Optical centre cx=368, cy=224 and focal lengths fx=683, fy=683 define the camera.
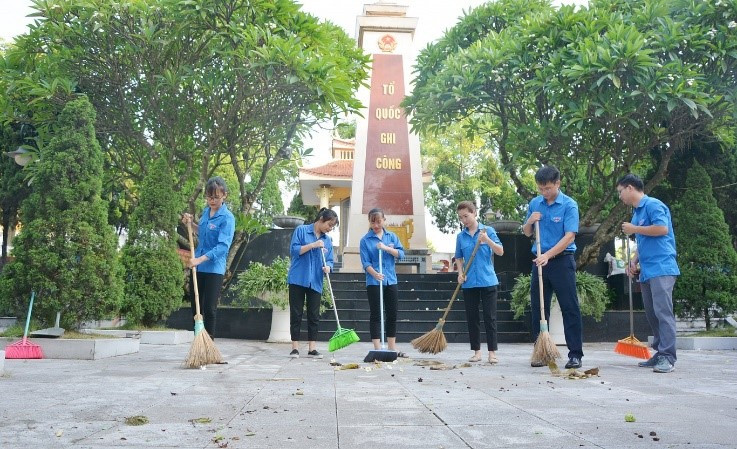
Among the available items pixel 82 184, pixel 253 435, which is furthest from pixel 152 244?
pixel 253 435

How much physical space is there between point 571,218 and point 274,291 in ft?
17.5

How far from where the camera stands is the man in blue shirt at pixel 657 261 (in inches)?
207

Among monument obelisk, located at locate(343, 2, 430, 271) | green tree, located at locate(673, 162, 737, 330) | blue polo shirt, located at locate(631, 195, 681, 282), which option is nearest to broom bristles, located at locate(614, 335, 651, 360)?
blue polo shirt, located at locate(631, 195, 681, 282)

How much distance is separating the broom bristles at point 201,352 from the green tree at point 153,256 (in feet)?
12.6

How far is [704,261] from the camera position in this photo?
31.3ft

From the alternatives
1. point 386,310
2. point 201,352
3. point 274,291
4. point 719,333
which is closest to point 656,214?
point 386,310

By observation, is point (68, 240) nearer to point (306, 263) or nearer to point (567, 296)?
point (306, 263)

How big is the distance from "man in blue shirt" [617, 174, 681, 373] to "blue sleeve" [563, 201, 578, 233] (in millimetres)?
378

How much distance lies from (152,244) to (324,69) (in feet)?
11.0

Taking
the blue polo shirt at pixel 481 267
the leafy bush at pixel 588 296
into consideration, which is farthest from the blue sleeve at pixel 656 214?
the leafy bush at pixel 588 296

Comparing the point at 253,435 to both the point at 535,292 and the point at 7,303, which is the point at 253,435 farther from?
the point at 7,303

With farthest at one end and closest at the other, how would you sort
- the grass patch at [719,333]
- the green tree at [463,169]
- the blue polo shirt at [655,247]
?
the green tree at [463,169], the grass patch at [719,333], the blue polo shirt at [655,247]

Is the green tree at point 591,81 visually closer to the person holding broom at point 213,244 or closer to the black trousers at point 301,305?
the black trousers at point 301,305

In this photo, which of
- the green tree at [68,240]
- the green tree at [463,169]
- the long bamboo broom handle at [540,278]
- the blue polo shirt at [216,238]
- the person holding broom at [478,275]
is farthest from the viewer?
the green tree at [463,169]
